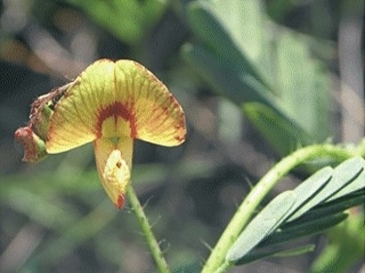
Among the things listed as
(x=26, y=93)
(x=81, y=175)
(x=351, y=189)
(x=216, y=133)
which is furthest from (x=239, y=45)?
(x=26, y=93)

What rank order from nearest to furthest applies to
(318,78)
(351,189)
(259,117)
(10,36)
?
(351,189) → (259,117) → (318,78) → (10,36)

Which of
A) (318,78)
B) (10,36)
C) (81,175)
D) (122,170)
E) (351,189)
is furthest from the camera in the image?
(10,36)

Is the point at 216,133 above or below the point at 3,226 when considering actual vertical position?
above

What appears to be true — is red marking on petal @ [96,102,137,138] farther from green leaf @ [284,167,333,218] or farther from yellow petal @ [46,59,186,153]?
green leaf @ [284,167,333,218]

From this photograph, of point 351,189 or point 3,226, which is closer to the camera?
point 351,189

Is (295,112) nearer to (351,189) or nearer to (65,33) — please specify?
(351,189)

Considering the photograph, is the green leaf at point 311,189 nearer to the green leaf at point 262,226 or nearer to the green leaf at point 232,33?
the green leaf at point 262,226

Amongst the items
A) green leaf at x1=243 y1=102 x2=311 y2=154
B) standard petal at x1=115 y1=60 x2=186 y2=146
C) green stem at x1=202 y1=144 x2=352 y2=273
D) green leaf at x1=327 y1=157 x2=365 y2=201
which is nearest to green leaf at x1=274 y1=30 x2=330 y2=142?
green leaf at x1=243 y1=102 x2=311 y2=154

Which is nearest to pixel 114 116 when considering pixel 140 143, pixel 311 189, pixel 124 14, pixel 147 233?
pixel 147 233
